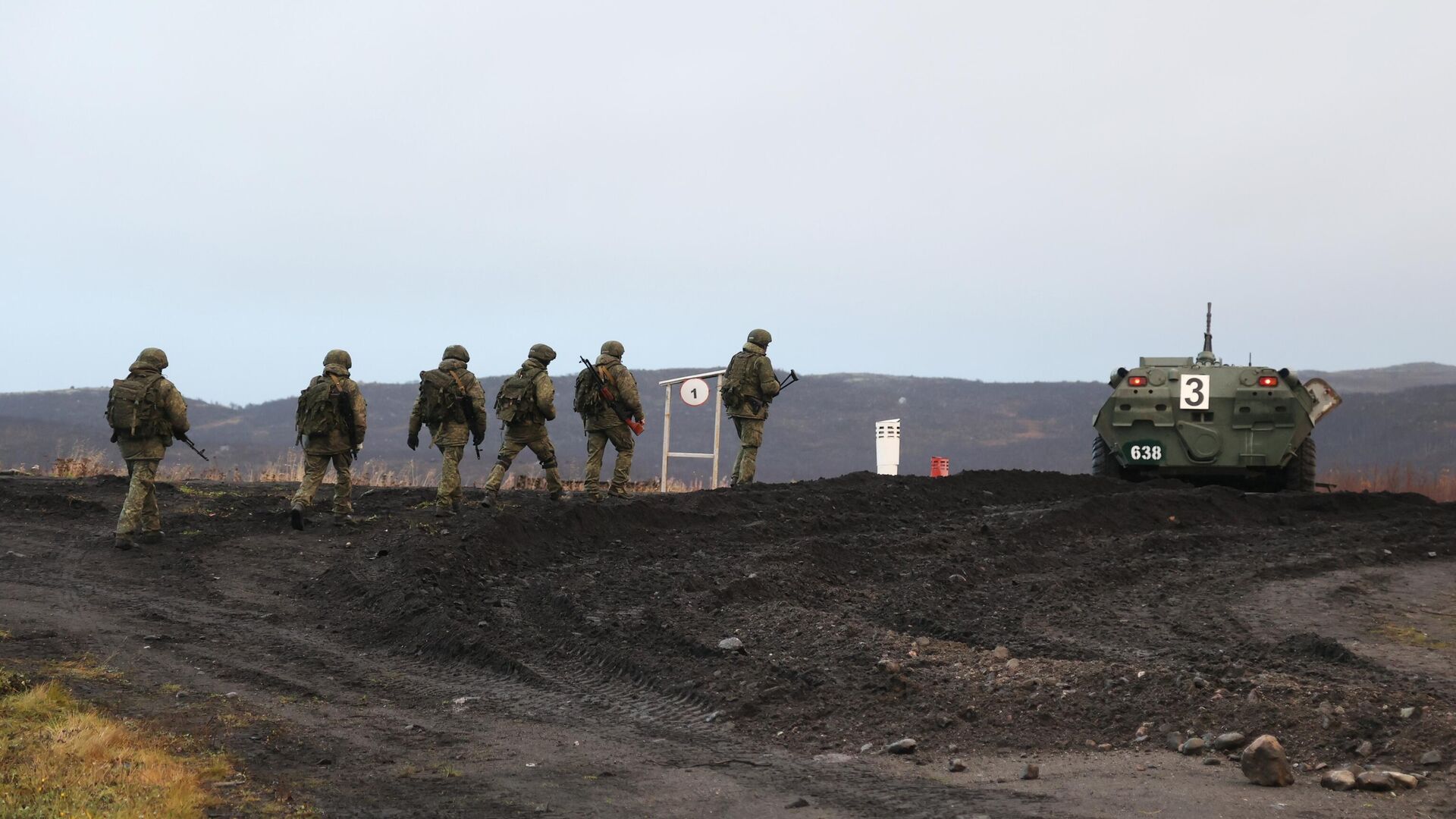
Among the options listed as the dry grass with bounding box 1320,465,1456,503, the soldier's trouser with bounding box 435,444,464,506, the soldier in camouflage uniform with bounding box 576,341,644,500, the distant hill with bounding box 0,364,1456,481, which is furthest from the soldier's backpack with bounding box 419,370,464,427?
the distant hill with bounding box 0,364,1456,481

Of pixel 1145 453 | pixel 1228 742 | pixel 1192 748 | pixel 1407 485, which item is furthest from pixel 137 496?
pixel 1407 485

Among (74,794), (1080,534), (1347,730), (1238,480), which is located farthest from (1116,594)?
(1238,480)

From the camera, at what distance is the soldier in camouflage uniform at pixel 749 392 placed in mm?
18734

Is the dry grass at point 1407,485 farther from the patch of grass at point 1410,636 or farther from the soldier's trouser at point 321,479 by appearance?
the soldier's trouser at point 321,479

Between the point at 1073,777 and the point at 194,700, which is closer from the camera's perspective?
the point at 1073,777

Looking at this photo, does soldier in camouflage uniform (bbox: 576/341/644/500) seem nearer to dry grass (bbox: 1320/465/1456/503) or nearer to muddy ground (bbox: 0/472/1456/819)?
muddy ground (bbox: 0/472/1456/819)

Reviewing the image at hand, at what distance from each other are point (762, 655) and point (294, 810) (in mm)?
3801

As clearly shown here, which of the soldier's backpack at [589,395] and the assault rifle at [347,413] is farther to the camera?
the soldier's backpack at [589,395]

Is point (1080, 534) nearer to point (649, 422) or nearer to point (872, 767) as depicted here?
point (872, 767)

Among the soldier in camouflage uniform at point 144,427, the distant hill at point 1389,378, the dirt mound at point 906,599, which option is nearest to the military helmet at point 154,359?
the soldier in camouflage uniform at point 144,427

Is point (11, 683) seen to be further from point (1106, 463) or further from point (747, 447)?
point (1106, 463)

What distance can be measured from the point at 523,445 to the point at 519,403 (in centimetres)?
77

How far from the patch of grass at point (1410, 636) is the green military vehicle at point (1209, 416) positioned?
31.1ft

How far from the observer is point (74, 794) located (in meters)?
5.55
